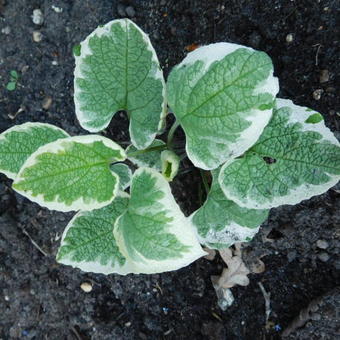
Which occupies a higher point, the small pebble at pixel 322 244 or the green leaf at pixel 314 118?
the green leaf at pixel 314 118

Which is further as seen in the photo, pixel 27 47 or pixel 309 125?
pixel 27 47

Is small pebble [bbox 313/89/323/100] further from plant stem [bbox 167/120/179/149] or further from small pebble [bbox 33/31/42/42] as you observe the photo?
small pebble [bbox 33/31/42/42]

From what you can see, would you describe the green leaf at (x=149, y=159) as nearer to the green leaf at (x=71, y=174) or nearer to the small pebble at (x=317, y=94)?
the green leaf at (x=71, y=174)

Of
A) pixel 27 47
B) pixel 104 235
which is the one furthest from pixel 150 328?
pixel 27 47

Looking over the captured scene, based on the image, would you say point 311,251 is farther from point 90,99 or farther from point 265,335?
point 90,99

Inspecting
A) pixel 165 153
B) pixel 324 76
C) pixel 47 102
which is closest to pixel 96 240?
pixel 165 153

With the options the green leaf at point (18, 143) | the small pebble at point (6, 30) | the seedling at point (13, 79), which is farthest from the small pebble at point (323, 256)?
the small pebble at point (6, 30)
